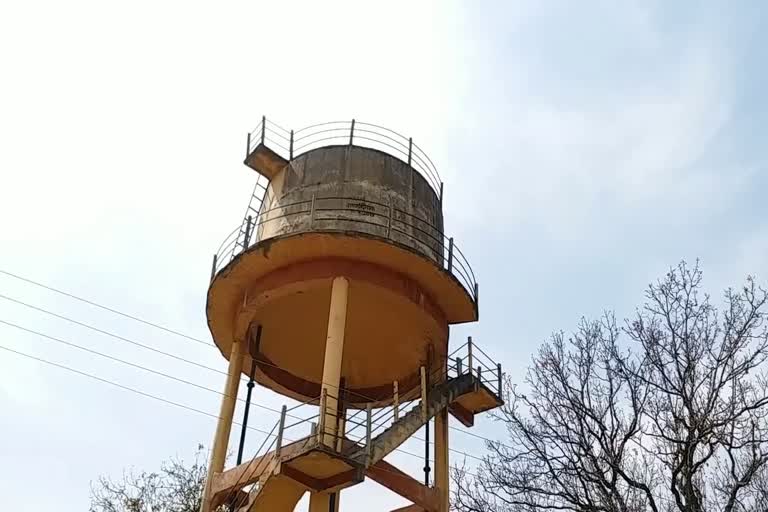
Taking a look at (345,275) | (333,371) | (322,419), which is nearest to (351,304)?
(345,275)

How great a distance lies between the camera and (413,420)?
15.0 meters

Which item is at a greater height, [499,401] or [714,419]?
[499,401]

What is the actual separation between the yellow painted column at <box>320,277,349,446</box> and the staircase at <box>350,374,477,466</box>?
872mm

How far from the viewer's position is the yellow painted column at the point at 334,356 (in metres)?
13.1

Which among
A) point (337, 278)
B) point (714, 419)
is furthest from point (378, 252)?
point (714, 419)

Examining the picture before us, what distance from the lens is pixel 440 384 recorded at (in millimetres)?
16172

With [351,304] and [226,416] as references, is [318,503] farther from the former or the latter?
[351,304]

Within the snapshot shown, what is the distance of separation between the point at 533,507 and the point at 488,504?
38.8 inches

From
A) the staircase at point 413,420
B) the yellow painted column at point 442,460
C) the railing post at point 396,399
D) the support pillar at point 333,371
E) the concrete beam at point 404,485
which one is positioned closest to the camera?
the support pillar at point 333,371

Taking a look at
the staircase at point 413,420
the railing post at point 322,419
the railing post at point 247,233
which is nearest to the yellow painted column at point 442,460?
the staircase at point 413,420

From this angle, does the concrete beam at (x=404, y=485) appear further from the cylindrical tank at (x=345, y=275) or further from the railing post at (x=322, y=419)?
the cylindrical tank at (x=345, y=275)

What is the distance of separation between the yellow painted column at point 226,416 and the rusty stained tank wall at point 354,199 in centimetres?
266

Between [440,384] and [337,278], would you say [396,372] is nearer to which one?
[440,384]

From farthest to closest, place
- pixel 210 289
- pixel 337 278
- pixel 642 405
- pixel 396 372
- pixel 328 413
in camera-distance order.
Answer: pixel 396 372, pixel 210 289, pixel 337 278, pixel 642 405, pixel 328 413
